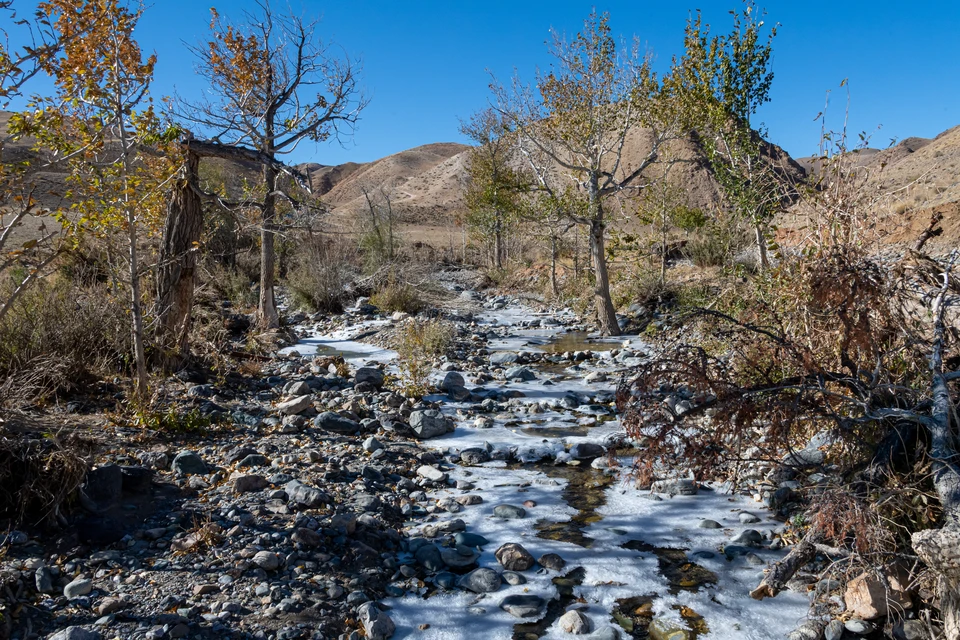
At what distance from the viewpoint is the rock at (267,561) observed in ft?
11.0

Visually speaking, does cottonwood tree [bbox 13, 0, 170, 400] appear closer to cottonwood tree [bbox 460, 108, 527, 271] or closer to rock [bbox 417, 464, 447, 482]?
rock [bbox 417, 464, 447, 482]

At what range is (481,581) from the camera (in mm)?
Answer: 3410

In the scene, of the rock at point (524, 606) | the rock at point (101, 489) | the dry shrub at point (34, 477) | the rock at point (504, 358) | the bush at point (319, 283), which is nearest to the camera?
the rock at point (524, 606)

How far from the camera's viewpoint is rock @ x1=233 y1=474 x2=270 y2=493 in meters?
4.33

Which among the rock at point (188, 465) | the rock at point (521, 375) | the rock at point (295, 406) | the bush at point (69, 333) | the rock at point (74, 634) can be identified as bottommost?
the rock at point (74, 634)

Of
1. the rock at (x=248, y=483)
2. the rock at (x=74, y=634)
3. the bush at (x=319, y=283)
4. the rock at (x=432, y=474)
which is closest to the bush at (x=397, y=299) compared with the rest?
the bush at (x=319, y=283)

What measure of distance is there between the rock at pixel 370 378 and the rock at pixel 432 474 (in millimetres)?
2637

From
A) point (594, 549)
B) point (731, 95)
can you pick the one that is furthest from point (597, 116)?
point (594, 549)

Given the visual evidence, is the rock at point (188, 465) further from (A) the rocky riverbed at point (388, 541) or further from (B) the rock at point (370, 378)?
(B) the rock at point (370, 378)

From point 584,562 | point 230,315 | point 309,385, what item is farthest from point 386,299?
point 584,562

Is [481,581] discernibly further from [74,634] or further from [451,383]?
[451,383]

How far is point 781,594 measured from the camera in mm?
3236

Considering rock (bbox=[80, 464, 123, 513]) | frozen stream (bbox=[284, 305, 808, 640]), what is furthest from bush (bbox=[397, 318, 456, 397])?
rock (bbox=[80, 464, 123, 513])

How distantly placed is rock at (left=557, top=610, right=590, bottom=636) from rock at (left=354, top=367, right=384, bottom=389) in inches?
190
